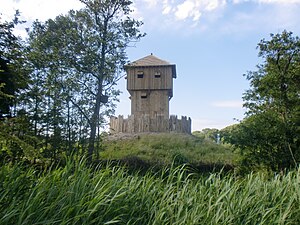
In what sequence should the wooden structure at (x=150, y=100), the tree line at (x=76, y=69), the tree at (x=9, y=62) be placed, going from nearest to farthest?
the tree at (x=9, y=62) < the tree line at (x=76, y=69) < the wooden structure at (x=150, y=100)

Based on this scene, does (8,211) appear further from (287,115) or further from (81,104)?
(81,104)

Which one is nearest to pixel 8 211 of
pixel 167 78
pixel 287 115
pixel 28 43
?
pixel 287 115

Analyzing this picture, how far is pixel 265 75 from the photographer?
8.53 meters

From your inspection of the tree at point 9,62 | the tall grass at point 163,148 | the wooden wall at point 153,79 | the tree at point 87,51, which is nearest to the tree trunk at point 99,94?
the tree at point 87,51

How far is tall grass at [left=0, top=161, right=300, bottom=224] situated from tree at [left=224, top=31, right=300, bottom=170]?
14.8 ft

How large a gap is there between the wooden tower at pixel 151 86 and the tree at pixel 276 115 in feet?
43.8

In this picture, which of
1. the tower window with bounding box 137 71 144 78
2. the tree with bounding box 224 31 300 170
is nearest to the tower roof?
the tower window with bounding box 137 71 144 78

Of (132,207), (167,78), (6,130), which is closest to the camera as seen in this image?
(132,207)

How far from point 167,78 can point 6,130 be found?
18531mm

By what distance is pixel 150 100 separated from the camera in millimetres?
22422

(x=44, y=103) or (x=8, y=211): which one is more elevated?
(x=44, y=103)

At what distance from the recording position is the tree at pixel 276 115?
7.98 meters

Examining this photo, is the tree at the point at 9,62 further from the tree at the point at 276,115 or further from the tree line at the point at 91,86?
the tree at the point at 276,115

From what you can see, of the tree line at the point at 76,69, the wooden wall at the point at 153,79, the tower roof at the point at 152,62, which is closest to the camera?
the tree line at the point at 76,69
